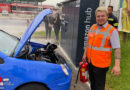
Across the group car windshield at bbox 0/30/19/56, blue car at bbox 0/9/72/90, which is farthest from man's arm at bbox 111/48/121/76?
car windshield at bbox 0/30/19/56

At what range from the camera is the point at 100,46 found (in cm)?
249

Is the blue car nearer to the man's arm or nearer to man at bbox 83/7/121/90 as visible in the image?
man at bbox 83/7/121/90

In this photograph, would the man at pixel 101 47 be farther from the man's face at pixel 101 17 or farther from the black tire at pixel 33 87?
the black tire at pixel 33 87

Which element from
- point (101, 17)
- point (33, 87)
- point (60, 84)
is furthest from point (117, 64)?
point (33, 87)

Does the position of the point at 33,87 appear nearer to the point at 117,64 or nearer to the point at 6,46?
the point at 6,46

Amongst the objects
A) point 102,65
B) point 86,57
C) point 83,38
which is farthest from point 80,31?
point 102,65

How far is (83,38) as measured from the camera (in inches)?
186

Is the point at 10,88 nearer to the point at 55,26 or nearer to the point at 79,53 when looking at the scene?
the point at 79,53

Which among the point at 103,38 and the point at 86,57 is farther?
the point at 86,57

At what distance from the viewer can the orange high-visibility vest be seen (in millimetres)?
2436

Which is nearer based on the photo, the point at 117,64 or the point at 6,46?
the point at 117,64

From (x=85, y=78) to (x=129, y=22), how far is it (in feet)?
16.6

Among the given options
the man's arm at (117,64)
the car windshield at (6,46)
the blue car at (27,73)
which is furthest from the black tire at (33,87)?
the man's arm at (117,64)

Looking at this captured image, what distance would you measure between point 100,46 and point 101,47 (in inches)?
0.9
